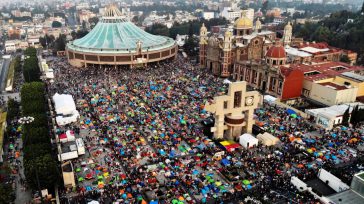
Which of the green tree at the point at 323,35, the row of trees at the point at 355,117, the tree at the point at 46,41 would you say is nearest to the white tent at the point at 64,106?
the row of trees at the point at 355,117

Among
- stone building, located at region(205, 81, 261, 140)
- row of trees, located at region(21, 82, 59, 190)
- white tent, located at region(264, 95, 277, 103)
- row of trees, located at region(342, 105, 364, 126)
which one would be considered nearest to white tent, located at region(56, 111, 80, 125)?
row of trees, located at region(21, 82, 59, 190)

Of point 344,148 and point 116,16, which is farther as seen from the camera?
point 116,16

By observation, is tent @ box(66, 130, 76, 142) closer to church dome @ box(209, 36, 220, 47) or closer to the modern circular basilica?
the modern circular basilica

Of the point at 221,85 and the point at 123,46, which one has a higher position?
the point at 123,46

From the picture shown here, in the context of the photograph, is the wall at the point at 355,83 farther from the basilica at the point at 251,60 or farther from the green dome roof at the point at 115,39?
the green dome roof at the point at 115,39

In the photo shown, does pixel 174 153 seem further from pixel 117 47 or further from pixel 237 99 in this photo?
pixel 117 47

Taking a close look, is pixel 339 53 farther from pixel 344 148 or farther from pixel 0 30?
pixel 0 30

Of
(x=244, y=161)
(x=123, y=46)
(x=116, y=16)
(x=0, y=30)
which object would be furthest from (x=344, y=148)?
(x=0, y=30)
